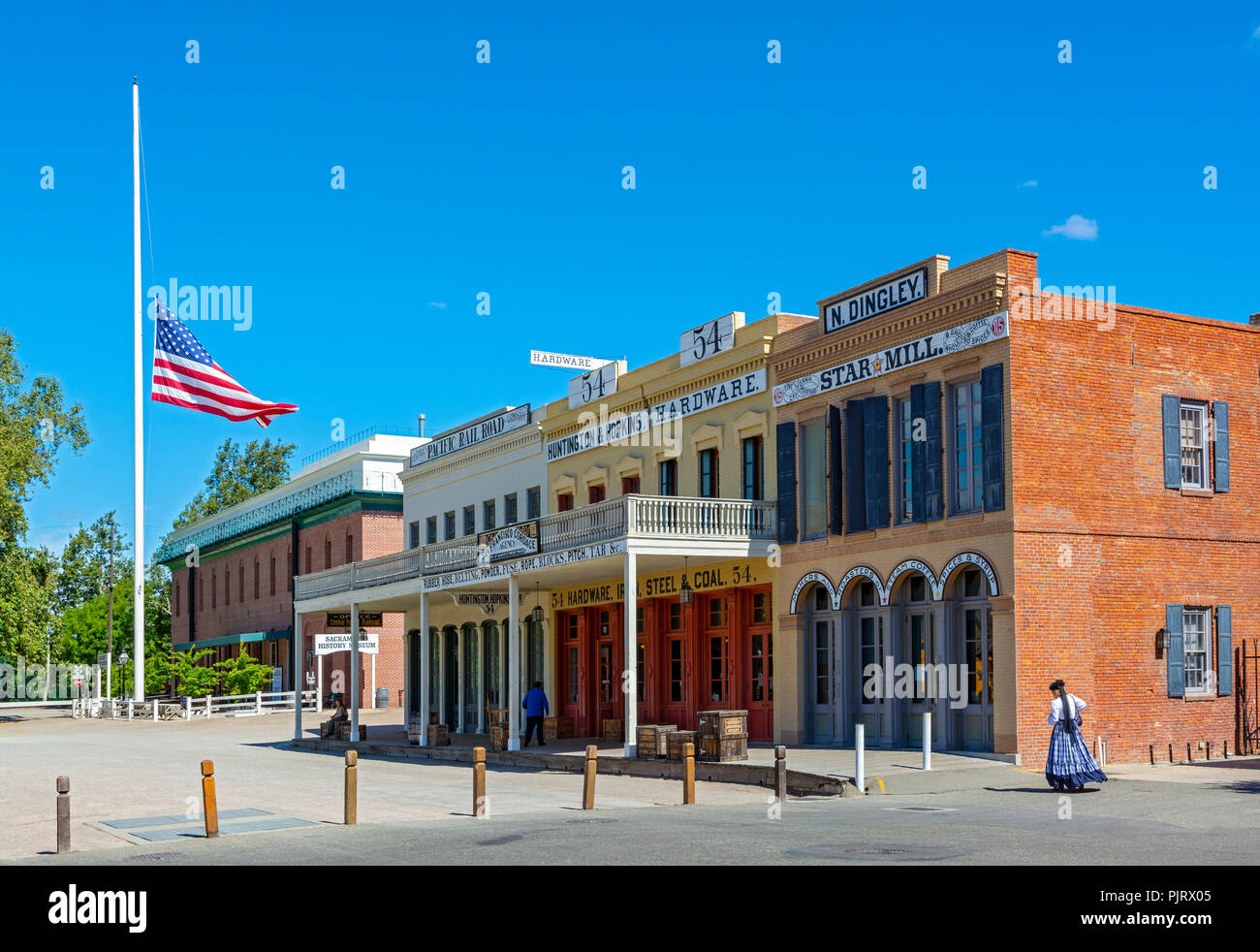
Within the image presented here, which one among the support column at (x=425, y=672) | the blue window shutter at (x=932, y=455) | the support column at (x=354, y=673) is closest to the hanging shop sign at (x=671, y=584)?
the support column at (x=425, y=672)

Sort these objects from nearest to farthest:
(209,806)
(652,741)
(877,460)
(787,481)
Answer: (209,806)
(652,741)
(877,460)
(787,481)

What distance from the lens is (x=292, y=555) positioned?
64250 millimetres

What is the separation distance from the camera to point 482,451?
40.8 m

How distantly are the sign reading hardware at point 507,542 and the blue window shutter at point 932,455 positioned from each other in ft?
29.1

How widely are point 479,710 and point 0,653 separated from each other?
2481 centimetres

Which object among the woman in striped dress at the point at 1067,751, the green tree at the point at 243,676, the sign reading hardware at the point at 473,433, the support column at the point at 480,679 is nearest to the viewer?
the woman in striped dress at the point at 1067,751

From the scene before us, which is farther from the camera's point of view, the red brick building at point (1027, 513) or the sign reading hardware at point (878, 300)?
the sign reading hardware at point (878, 300)

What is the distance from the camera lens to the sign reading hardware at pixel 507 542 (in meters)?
30.2

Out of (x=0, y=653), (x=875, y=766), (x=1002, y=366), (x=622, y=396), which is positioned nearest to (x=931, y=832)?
(x=875, y=766)

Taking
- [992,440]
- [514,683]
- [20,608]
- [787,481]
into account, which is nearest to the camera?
[992,440]

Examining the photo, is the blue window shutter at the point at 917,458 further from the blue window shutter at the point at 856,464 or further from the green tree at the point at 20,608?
the green tree at the point at 20,608

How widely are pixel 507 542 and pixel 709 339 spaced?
604 centimetres

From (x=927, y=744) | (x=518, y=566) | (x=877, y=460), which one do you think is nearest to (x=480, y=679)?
(x=518, y=566)

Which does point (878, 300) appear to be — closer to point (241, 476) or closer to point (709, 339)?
point (709, 339)
